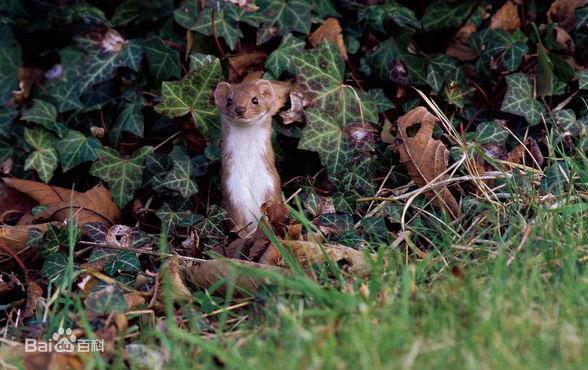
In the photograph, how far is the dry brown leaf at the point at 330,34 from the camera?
5.68 meters

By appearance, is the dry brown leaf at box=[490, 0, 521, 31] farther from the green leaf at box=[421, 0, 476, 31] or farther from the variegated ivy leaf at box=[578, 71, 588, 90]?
the variegated ivy leaf at box=[578, 71, 588, 90]

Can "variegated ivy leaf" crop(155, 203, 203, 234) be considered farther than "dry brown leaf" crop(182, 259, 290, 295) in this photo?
Yes

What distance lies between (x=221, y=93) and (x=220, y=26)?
→ 2.45 feet

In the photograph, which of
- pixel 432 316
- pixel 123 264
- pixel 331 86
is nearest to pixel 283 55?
pixel 331 86

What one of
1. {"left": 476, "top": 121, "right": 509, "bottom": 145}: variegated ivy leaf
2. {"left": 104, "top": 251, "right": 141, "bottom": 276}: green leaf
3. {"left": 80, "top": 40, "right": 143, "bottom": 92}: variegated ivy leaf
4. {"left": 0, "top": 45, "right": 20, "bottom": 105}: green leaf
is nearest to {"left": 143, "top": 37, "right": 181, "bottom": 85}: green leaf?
{"left": 80, "top": 40, "right": 143, "bottom": 92}: variegated ivy leaf

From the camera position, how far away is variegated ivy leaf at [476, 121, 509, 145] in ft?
17.2

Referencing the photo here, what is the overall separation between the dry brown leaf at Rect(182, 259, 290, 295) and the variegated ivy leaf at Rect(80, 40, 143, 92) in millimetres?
1746

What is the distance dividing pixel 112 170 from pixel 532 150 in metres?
2.43


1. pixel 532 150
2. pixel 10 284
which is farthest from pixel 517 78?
pixel 10 284

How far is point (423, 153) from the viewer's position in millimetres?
5062

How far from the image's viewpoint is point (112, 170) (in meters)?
5.40

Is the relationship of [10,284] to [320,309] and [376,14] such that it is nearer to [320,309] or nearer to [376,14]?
[320,309]

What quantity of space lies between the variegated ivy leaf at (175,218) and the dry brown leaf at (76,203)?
42cm

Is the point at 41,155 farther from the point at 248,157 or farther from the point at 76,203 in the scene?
the point at 248,157
